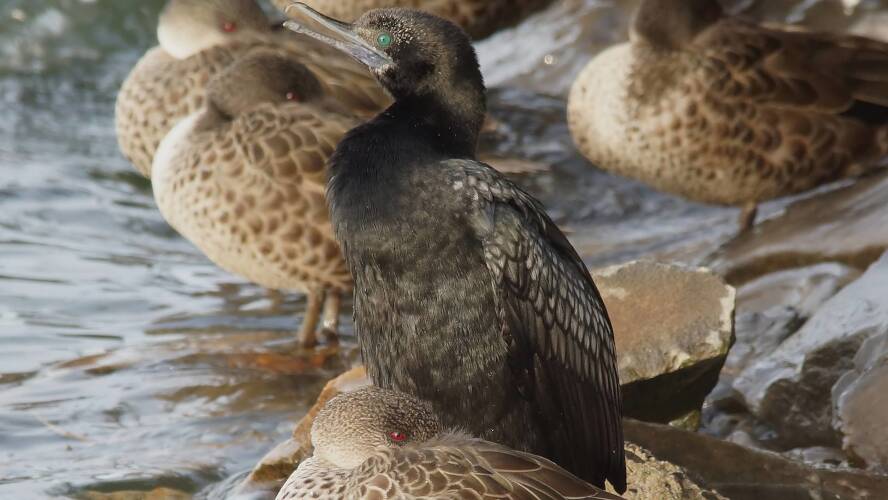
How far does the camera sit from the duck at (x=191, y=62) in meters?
7.97

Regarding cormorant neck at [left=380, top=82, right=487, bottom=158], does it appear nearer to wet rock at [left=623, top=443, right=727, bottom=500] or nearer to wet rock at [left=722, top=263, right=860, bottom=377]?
wet rock at [left=623, top=443, right=727, bottom=500]

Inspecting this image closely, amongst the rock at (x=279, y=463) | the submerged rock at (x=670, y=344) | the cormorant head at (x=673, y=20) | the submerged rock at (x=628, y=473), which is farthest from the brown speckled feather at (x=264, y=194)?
the cormorant head at (x=673, y=20)

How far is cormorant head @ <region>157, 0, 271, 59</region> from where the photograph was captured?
814 cm

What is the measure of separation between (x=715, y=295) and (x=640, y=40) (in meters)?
2.73

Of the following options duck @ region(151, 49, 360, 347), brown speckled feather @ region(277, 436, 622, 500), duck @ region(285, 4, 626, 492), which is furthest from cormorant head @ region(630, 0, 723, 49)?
brown speckled feather @ region(277, 436, 622, 500)

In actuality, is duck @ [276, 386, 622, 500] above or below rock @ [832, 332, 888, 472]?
above

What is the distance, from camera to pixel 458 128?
4.98 metres

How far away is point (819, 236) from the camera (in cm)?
711

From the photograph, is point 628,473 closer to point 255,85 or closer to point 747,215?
point 255,85

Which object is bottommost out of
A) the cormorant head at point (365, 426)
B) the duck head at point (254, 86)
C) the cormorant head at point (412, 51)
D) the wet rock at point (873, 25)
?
the wet rock at point (873, 25)

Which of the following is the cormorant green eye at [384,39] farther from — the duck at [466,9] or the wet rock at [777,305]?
the duck at [466,9]

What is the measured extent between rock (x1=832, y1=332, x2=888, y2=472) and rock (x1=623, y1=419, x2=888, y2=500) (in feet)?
0.42

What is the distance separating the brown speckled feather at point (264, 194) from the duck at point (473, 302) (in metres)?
1.66

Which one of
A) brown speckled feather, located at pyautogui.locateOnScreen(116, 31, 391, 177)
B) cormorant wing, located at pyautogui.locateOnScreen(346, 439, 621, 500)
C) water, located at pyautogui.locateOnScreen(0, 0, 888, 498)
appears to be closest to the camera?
cormorant wing, located at pyautogui.locateOnScreen(346, 439, 621, 500)
